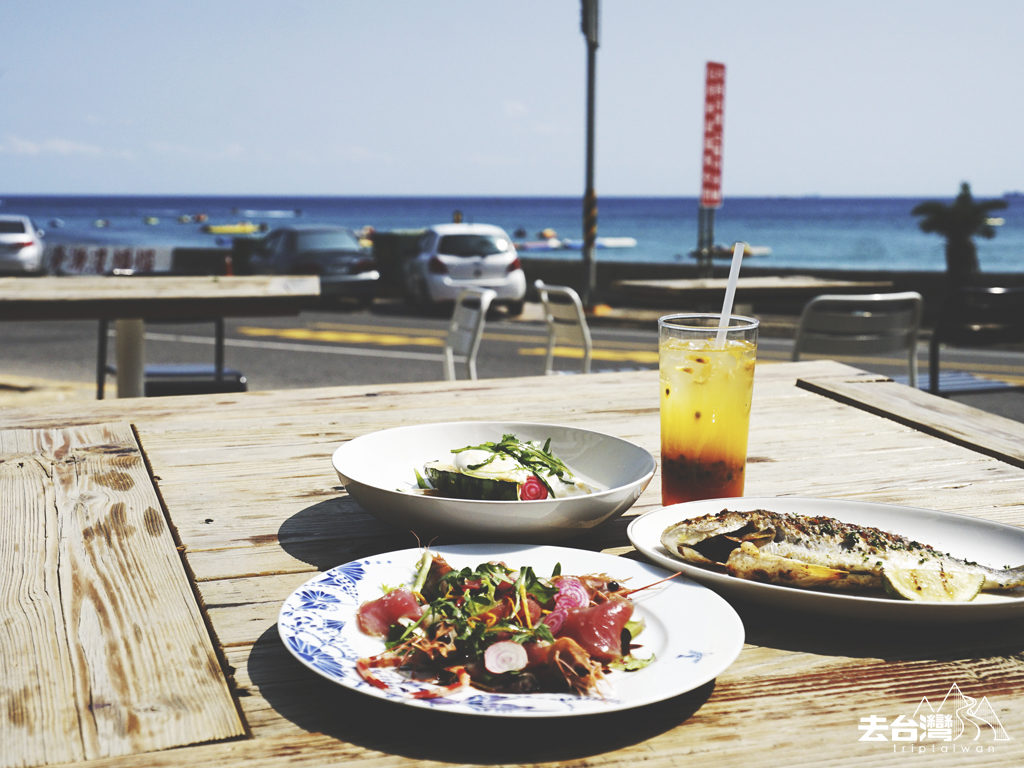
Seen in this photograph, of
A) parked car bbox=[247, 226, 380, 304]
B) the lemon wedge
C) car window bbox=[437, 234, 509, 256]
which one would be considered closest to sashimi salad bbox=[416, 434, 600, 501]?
the lemon wedge

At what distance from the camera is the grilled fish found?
36.0 inches

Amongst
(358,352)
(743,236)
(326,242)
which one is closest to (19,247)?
(326,242)

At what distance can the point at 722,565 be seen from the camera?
97 centimetres

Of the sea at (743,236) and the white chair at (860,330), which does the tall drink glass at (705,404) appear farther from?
the sea at (743,236)

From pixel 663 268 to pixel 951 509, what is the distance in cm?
1651

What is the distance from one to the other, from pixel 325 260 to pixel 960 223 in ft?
31.7

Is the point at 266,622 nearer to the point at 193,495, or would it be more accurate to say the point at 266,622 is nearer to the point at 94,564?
the point at 94,564

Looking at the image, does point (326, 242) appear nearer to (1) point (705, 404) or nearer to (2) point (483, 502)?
(1) point (705, 404)

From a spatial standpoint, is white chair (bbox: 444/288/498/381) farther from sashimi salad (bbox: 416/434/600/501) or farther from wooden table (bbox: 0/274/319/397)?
sashimi salad (bbox: 416/434/600/501)

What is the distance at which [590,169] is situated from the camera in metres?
12.8

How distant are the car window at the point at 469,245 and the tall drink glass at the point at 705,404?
12.6 meters

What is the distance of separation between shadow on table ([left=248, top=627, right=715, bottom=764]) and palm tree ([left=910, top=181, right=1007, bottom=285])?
1413 cm

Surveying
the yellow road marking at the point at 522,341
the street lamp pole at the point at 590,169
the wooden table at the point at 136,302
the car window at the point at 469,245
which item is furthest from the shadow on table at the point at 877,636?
the car window at the point at 469,245

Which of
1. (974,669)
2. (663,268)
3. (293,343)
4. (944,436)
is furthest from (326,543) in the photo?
A: (663,268)
